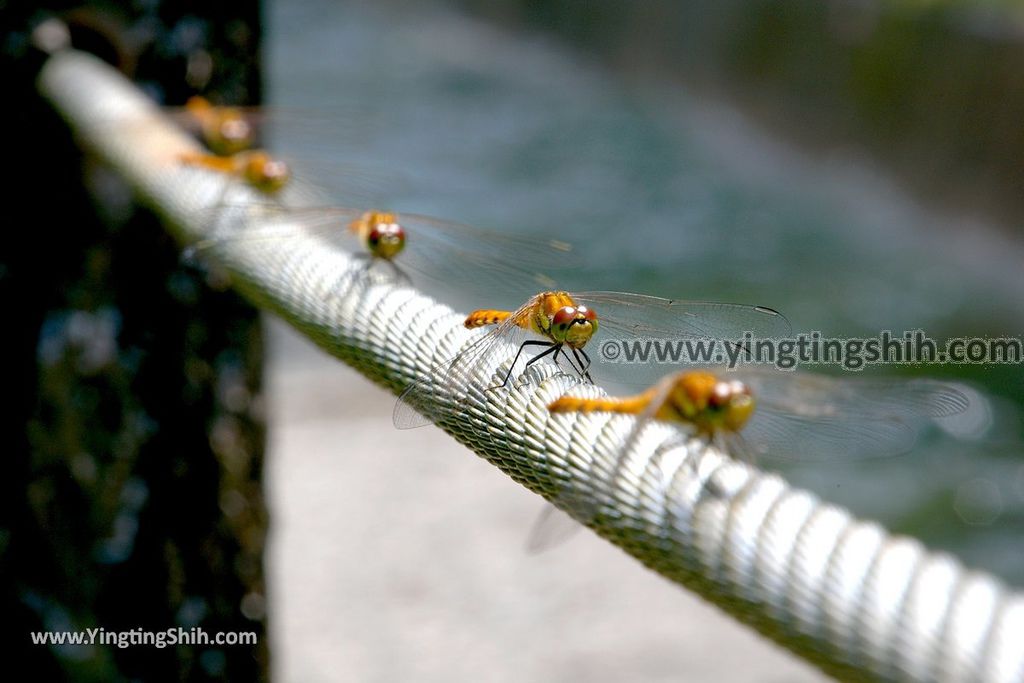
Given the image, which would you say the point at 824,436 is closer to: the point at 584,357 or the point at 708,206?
the point at 584,357

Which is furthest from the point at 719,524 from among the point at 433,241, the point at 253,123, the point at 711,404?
the point at 253,123

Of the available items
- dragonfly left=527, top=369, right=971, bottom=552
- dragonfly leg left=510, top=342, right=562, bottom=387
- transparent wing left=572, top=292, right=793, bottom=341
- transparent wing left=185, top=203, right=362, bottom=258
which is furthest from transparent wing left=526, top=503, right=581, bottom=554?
transparent wing left=185, top=203, right=362, bottom=258

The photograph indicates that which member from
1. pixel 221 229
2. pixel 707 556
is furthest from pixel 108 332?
pixel 707 556

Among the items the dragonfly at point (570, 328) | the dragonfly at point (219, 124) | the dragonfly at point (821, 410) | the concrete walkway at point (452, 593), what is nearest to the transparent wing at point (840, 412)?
the dragonfly at point (821, 410)

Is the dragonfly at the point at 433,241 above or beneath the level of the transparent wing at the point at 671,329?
above

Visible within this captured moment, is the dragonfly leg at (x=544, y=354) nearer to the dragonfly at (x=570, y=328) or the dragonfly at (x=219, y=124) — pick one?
the dragonfly at (x=570, y=328)

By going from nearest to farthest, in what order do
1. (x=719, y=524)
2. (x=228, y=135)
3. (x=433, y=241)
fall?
(x=719, y=524) < (x=433, y=241) < (x=228, y=135)

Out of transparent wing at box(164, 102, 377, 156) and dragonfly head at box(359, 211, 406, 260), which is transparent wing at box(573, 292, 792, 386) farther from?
transparent wing at box(164, 102, 377, 156)

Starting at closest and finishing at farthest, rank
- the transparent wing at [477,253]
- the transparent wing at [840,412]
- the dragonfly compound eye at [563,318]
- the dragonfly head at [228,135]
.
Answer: the transparent wing at [840,412] → the dragonfly compound eye at [563,318] → the transparent wing at [477,253] → the dragonfly head at [228,135]
